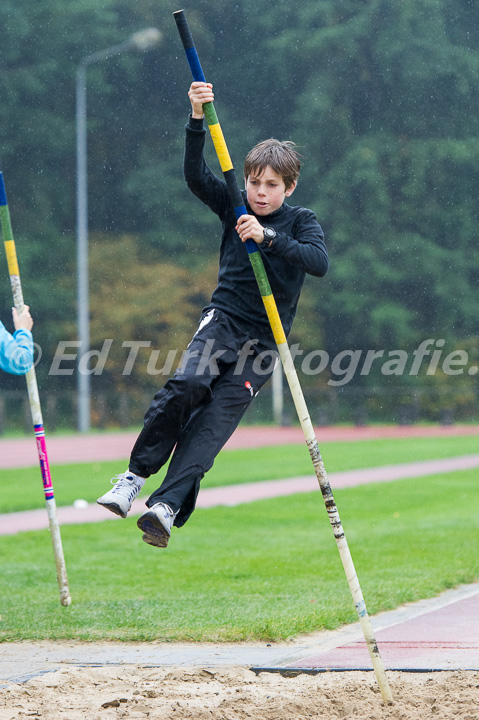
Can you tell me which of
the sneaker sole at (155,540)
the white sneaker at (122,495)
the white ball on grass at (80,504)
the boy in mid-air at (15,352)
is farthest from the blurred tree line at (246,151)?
the sneaker sole at (155,540)

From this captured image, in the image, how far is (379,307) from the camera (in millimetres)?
44719

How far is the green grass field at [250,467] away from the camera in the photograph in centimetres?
1587

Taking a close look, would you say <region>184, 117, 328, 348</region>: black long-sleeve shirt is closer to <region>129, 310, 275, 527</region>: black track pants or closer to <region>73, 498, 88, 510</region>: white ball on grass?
<region>129, 310, 275, 527</region>: black track pants

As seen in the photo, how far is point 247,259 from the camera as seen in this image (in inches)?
222

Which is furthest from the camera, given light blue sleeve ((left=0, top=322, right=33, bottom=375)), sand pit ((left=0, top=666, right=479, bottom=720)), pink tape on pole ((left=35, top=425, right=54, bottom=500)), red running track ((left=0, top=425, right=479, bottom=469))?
red running track ((left=0, top=425, right=479, bottom=469))

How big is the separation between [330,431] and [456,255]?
453 inches

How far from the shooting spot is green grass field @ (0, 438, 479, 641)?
7.08 m

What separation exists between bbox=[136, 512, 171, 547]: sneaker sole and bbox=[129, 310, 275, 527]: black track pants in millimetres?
161

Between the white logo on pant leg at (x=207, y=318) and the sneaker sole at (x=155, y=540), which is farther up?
the white logo on pant leg at (x=207, y=318)

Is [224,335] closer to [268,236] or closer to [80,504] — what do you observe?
[268,236]

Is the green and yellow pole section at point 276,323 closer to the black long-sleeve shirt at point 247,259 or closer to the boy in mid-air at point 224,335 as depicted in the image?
the boy in mid-air at point 224,335

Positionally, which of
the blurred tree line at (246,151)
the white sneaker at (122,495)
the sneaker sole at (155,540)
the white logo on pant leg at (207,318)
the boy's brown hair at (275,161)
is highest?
the blurred tree line at (246,151)

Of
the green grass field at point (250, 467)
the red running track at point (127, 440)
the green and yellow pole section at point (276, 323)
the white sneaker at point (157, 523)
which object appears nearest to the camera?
the white sneaker at point (157, 523)

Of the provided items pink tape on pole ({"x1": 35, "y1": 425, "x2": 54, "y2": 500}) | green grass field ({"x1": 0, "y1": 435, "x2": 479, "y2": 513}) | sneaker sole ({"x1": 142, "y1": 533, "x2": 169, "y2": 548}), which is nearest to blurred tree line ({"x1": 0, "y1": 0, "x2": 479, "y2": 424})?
green grass field ({"x1": 0, "y1": 435, "x2": 479, "y2": 513})
